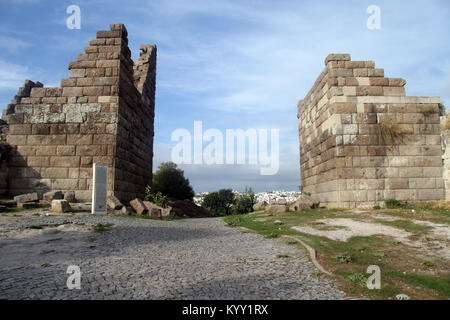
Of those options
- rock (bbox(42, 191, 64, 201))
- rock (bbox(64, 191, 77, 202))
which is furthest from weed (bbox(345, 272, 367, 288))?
rock (bbox(42, 191, 64, 201))

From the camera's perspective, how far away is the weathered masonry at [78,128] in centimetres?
1165

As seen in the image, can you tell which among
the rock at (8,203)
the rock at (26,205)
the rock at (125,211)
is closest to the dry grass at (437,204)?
the rock at (125,211)

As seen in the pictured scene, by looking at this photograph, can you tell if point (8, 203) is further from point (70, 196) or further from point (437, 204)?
point (437, 204)

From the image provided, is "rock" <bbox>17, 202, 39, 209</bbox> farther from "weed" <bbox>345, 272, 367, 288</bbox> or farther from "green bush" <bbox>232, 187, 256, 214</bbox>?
"green bush" <bbox>232, 187, 256, 214</bbox>

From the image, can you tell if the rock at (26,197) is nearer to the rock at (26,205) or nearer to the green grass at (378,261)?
the rock at (26,205)

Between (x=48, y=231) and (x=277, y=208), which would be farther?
(x=277, y=208)

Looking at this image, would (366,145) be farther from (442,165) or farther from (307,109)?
(307,109)

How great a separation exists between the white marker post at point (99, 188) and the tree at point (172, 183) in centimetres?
1606

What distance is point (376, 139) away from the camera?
11.9m

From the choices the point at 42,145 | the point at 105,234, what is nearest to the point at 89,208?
the point at 42,145

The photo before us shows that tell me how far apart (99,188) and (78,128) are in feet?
9.34

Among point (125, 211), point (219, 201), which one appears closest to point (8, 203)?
point (125, 211)
